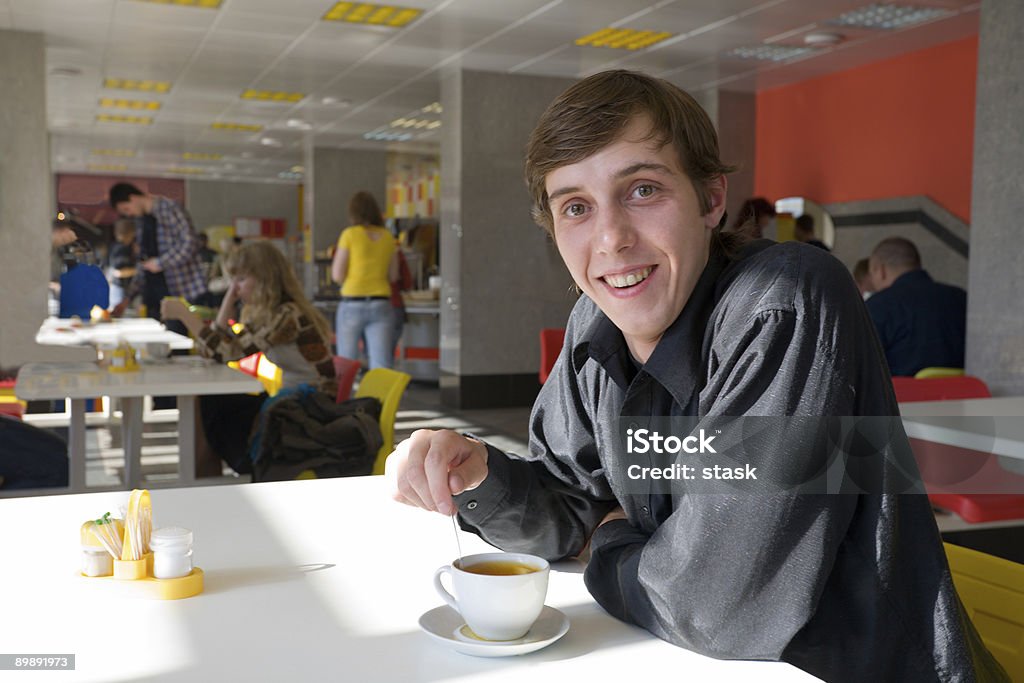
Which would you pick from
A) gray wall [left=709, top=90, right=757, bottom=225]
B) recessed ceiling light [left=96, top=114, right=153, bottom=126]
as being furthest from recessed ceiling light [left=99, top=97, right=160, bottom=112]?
gray wall [left=709, top=90, right=757, bottom=225]

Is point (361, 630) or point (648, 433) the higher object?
point (648, 433)

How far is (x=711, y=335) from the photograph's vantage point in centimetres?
121

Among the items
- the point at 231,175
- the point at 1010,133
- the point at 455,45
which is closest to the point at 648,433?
the point at 1010,133

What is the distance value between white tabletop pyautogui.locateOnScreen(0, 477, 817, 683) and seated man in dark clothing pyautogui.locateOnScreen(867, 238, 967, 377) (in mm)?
4170

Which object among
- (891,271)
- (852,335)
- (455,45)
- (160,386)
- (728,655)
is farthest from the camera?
(455,45)

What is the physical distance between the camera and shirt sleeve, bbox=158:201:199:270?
7.07 meters

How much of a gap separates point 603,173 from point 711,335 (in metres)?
0.24

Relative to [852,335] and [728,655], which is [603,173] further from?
[728,655]

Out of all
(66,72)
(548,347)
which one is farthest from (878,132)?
(66,72)

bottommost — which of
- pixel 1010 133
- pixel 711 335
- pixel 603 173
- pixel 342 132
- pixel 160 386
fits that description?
pixel 160 386

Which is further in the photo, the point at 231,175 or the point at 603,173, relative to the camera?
the point at 231,175

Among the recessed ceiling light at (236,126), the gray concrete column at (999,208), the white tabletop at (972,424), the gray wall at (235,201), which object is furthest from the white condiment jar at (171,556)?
the gray wall at (235,201)

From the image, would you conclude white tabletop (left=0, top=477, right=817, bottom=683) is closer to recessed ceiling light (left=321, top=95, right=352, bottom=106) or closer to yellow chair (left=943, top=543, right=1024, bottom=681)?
yellow chair (left=943, top=543, right=1024, bottom=681)

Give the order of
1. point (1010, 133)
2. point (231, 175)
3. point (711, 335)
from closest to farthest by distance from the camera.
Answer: point (711, 335), point (1010, 133), point (231, 175)
